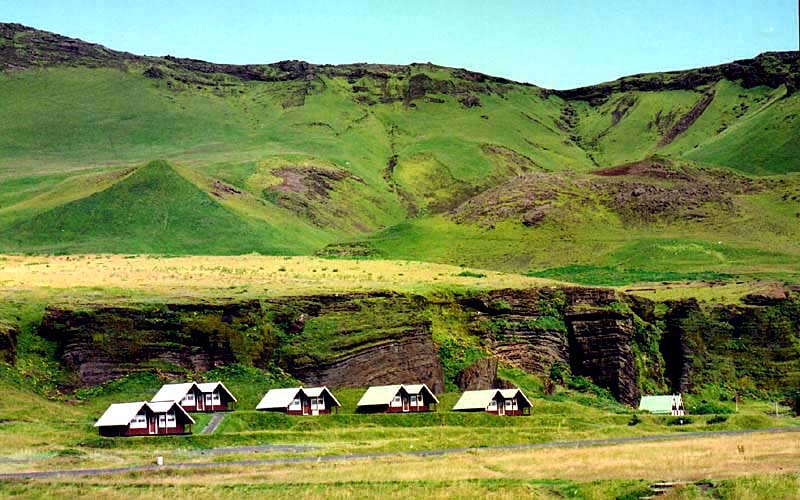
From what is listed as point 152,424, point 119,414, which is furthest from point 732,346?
point 119,414

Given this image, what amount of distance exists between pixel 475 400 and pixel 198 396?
1999 centimetres

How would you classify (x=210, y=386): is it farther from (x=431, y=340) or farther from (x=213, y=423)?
(x=431, y=340)

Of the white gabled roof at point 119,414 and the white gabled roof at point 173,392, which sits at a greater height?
the white gabled roof at point 173,392

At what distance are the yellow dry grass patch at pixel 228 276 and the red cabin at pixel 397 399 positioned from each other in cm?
1549

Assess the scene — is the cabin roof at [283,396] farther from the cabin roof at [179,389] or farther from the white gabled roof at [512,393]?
the white gabled roof at [512,393]

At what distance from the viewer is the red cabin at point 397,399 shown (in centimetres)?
9431

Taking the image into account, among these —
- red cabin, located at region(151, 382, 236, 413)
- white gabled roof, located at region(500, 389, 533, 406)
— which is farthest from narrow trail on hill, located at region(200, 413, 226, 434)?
white gabled roof, located at region(500, 389, 533, 406)

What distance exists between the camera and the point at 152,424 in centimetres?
8181

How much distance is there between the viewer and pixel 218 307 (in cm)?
10106

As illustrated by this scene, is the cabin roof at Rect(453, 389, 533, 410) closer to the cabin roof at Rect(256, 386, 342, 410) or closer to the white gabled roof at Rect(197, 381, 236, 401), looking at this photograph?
the cabin roof at Rect(256, 386, 342, 410)

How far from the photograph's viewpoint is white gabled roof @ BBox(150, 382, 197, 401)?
89.7m

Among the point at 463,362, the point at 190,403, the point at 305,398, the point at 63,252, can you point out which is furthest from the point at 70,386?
the point at 63,252

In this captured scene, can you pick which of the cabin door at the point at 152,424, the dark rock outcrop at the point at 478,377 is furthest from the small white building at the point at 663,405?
the cabin door at the point at 152,424

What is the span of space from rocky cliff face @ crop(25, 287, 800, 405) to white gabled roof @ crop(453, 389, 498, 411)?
5.43 metres
